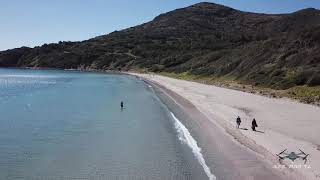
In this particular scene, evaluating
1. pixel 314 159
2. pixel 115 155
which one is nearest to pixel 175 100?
pixel 115 155

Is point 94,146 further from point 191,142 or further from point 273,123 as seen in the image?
point 273,123

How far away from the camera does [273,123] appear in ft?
110

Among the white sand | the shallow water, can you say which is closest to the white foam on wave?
the shallow water

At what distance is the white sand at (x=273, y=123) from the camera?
23655mm

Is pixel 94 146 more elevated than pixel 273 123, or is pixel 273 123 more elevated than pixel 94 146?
pixel 273 123

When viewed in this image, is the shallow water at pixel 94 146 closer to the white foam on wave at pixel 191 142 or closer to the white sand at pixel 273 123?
the white foam on wave at pixel 191 142

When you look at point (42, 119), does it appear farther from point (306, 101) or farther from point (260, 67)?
point (260, 67)

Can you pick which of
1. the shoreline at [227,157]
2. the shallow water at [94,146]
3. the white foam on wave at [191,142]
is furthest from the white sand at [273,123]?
the shallow water at [94,146]

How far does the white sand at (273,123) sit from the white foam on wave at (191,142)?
265 centimetres

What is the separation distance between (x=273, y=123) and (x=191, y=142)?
→ 733 centimetres

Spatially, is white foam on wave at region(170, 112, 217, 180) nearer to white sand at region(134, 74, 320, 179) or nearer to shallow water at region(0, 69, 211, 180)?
shallow water at region(0, 69, 211, 180)

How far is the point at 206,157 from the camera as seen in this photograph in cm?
2488

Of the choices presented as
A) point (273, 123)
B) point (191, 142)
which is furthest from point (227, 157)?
point (273, 123)

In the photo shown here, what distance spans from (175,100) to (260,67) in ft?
79.5
